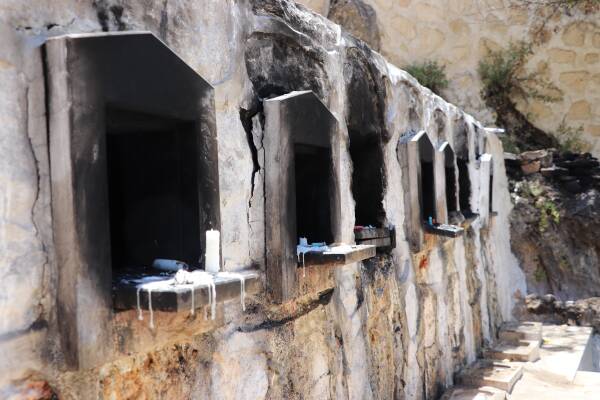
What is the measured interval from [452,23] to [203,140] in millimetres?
10658

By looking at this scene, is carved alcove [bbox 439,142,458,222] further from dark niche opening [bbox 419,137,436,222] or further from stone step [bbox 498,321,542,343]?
stone step [bbox 498,321,542,343]

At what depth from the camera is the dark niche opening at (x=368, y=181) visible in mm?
3490

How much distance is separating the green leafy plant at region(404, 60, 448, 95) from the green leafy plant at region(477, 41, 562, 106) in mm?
669

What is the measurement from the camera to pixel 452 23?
38.3 feet

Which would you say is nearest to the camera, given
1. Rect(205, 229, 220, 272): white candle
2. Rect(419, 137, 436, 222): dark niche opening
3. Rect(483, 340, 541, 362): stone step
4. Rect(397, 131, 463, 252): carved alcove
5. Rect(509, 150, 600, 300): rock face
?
Rect(205, 229, 220, 272): white candle

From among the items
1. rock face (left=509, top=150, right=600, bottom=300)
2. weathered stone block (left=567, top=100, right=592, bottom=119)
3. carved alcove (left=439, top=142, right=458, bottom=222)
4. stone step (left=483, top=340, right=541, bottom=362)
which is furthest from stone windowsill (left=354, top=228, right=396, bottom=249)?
weathered stone block (left=567, top=100, right=592, bottom=119)

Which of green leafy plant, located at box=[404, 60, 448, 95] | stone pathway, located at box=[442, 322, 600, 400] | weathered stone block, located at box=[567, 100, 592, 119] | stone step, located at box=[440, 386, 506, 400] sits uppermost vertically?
green leafy plant, located at box=[404, 60, 448, 95]

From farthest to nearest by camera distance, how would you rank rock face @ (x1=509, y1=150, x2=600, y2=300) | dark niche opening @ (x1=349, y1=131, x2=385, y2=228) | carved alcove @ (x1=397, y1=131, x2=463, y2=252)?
rock face @ (x1=509, y1=150, x2=600, y2=300) → carved alcove @ (x1=397, y1=131, x2=463, y2=252) → dark niche opening @ (x1=349, y1=131, x2=385, y2=228)

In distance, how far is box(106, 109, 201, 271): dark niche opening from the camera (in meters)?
1.82

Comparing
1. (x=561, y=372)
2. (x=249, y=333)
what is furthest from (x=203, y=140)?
(x=561, y=372)

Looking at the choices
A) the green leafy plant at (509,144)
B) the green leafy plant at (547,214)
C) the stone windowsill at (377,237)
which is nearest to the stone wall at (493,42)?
the green leafy plant at (509,144)

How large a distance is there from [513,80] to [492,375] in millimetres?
7535

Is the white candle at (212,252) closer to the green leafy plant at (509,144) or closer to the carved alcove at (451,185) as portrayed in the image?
the carved alcove at (451,185)

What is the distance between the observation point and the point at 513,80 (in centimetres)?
1123
